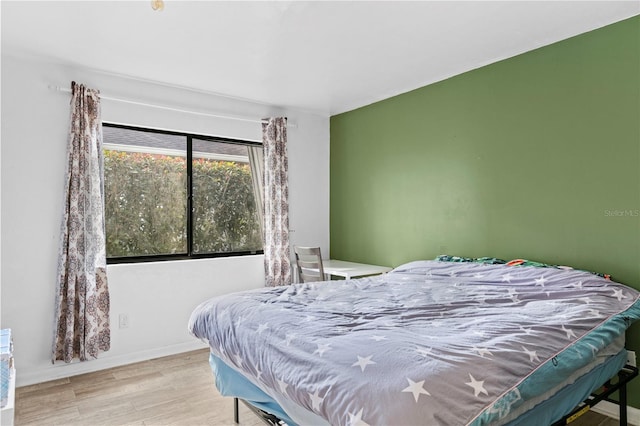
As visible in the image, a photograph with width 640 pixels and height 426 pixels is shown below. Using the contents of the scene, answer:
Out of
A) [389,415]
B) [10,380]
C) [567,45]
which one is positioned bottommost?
[10,380]

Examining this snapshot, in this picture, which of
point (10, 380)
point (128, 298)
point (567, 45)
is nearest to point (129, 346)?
point (128, 298)

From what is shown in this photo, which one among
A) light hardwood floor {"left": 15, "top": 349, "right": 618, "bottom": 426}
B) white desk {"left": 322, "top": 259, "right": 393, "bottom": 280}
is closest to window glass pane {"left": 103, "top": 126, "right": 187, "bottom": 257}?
light hardwood floor {"left": 15, "top": 349, "right": 618, "bottom": 426}

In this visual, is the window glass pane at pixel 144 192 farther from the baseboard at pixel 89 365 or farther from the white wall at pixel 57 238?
the baseboard at pixel 89 365

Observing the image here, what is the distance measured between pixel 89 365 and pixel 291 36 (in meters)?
3.00

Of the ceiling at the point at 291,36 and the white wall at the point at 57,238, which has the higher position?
the ceiling at the point at 291,36

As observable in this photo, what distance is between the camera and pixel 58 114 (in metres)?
3.21

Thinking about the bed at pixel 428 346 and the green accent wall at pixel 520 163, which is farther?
the green accent wall at pixel 520 163

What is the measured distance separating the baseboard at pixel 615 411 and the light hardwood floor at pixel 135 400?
2.4 inches

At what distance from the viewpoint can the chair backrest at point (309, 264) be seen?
3.80 m

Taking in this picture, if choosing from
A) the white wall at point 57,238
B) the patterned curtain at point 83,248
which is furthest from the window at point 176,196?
the patterned curtain at point 83,248

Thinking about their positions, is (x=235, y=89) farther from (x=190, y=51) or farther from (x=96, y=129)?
(x=96, y=129)

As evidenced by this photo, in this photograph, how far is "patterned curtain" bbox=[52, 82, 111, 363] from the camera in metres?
3.12

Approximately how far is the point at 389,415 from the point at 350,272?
259 centimetres

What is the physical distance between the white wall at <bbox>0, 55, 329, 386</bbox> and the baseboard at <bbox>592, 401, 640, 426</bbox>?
301 centimetres
